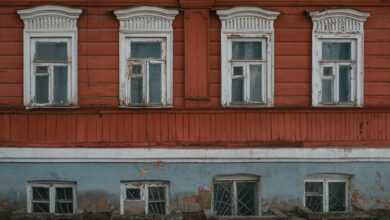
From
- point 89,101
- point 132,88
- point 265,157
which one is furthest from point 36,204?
point 265,157

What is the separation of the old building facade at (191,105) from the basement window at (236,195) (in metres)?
0.02

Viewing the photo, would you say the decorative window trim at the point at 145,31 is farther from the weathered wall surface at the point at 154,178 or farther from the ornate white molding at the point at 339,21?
the ornate white molding at the point at 339,21

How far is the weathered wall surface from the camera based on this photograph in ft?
27.1

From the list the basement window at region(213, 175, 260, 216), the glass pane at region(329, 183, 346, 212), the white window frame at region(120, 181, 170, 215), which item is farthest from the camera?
the glass pane at region(329, 183, 346, 212)

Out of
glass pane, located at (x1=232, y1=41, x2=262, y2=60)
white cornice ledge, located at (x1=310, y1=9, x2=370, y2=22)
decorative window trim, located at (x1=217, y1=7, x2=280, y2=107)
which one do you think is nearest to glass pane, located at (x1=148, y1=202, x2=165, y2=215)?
decorative window trim, located at (x1=217, y1=7, x2=280, y2=107)

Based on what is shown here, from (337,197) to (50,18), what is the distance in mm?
5301

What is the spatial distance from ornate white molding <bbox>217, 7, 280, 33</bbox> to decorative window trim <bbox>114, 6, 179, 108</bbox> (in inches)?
31.8

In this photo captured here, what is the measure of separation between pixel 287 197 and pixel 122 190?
2562mm

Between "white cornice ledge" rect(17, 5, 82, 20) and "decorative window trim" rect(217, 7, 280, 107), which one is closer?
"white cornice ledge" rect(17, 5, 82, 20)

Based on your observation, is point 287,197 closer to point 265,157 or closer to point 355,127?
point 265,157

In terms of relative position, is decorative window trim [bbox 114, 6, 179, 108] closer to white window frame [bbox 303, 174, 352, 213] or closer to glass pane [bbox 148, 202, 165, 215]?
glass pane [bbox 148, 202, 165, 215]

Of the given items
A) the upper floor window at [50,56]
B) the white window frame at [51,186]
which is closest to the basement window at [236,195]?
the white window frame at [51,186]

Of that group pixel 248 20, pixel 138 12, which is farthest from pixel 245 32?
pixel 138 12

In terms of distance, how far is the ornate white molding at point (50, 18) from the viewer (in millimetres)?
8219
